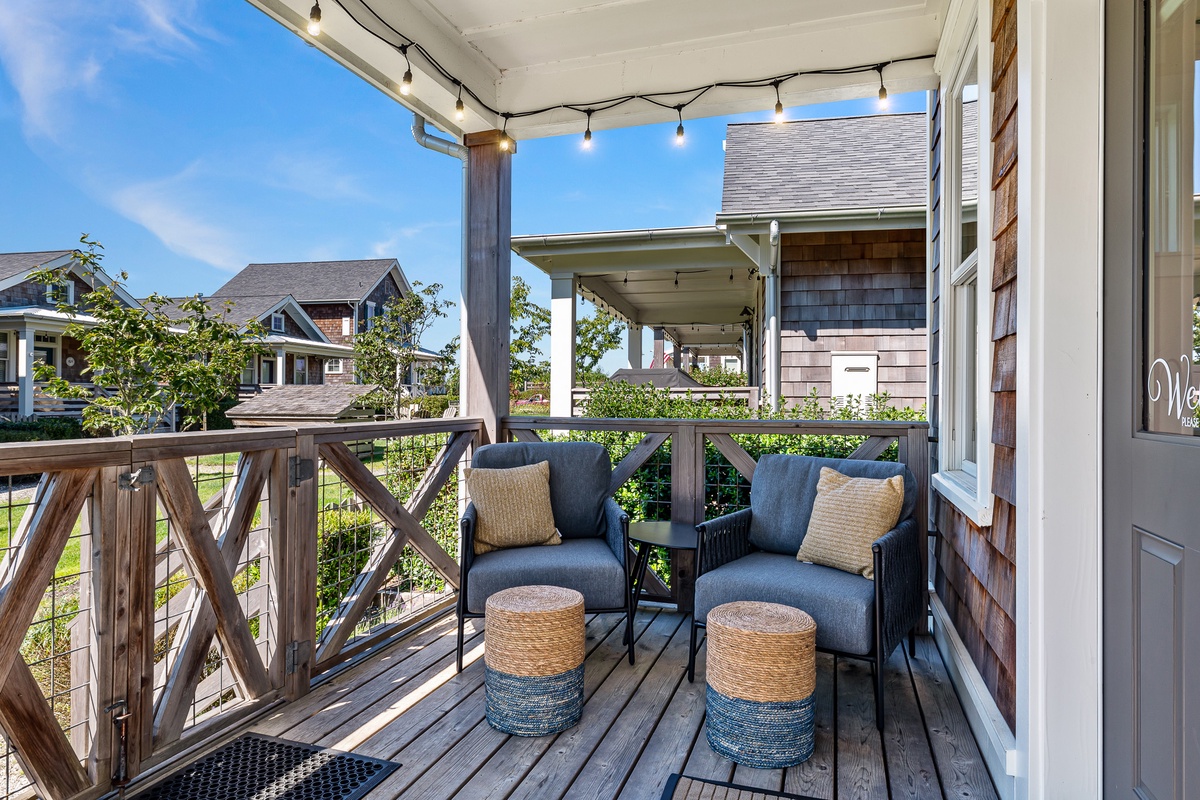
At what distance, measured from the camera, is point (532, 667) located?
2164 mm

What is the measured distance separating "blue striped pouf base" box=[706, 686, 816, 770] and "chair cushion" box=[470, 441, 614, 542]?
1.27m

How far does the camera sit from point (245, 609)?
2502 mm

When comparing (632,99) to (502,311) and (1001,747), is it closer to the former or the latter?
(502,311)

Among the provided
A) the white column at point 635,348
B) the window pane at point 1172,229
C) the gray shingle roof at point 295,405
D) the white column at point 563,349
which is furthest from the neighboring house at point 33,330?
the white column at point 635,348

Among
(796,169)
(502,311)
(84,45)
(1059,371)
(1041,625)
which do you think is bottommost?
(1041,625)

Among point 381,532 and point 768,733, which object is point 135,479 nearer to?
point 768,733

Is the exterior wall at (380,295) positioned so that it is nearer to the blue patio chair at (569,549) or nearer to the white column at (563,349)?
the white column at (563,349)

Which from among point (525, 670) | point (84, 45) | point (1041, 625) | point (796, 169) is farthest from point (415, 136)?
point (84, 45)

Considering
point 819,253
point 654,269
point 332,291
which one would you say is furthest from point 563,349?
point 332,291

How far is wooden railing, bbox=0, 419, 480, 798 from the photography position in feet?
5.52

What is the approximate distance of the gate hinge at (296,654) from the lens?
2.43m

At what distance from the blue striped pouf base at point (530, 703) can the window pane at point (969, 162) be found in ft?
6.88

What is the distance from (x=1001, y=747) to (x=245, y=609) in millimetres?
2462

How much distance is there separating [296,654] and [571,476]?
1.33m
